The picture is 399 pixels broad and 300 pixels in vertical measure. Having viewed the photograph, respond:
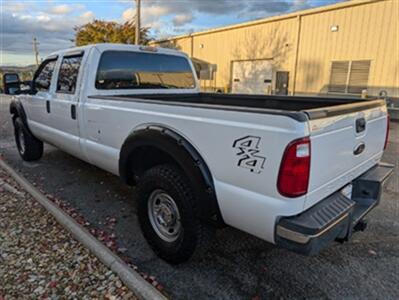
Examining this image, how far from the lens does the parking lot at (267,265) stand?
7.73 feet

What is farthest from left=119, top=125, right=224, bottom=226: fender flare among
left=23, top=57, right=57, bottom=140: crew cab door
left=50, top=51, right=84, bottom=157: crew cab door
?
left=23, top=57, right=57, bottom=140: crew cab door

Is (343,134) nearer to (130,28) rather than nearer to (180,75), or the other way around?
(180,75)

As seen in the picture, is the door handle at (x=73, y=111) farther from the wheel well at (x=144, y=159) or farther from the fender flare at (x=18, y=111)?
the fender flare at (x=18, y=111)

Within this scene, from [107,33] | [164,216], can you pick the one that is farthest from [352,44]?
[107,33]

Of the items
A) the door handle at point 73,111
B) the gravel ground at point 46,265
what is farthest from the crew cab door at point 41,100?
the gravel ground at point 46,265

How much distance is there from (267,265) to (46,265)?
191 centimetres

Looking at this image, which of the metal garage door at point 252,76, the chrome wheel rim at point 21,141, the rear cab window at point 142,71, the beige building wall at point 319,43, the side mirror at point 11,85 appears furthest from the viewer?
the metal garage door at point 252,76

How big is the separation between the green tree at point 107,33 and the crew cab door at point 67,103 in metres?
18.9

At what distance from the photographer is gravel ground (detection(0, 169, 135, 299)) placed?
2.27 meters

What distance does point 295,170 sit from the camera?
1.76 metres

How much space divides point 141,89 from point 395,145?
6811 millimetres

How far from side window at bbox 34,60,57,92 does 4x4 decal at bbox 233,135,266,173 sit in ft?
12.3

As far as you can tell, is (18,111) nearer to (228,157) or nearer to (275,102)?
(275,102)

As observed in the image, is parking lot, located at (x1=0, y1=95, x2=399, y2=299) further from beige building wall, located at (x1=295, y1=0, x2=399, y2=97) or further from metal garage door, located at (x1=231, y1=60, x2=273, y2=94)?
metal garage door, located at (x1=231, y1=60, x2=273, y2=94)
